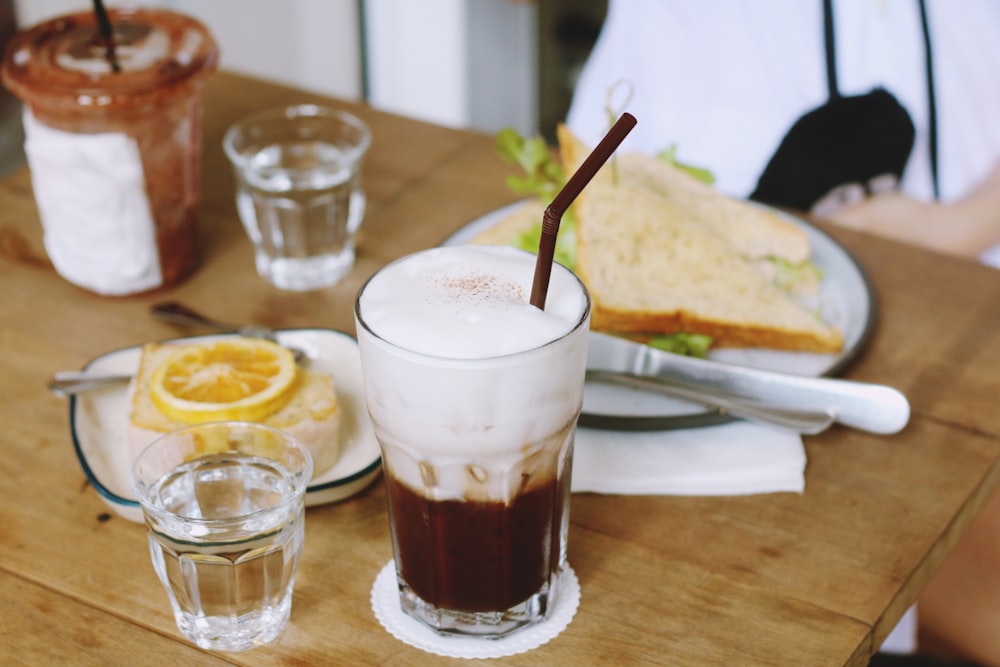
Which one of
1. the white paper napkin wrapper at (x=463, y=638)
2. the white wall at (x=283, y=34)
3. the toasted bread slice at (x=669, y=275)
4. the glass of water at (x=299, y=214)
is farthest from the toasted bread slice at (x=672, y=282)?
the white wall at (x=283, y=34)

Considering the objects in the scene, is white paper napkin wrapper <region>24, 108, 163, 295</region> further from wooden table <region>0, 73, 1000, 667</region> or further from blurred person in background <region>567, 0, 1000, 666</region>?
blurred person in background <region>567, 0, 1000, 666</region>

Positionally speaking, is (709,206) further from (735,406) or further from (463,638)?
(463,638)

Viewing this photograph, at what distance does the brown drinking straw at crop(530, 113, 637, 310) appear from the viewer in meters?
0.65

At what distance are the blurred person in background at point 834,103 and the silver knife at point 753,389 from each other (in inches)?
28.5

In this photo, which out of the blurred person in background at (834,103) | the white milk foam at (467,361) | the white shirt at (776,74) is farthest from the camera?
the white shirt at (776,74)

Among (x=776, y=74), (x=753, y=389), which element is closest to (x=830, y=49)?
(x=776, y=74)

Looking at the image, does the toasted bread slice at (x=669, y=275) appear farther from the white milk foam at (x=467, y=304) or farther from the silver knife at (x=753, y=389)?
the white milk foam at (x=467, y=304)

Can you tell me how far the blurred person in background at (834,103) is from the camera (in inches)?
69.1

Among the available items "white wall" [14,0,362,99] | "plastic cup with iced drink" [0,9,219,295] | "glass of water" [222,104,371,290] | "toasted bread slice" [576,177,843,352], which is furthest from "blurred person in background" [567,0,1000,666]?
"white wall" [14,0,362,99]

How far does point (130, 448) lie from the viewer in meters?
0.88

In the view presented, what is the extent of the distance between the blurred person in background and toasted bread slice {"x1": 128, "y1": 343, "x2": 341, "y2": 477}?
883 millimetres

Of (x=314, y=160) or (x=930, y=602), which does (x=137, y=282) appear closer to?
(x=314, y=160)

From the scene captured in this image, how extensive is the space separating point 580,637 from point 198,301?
1.97ft

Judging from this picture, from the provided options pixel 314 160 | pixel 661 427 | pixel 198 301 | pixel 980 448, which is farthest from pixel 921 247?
pixel 198 301
